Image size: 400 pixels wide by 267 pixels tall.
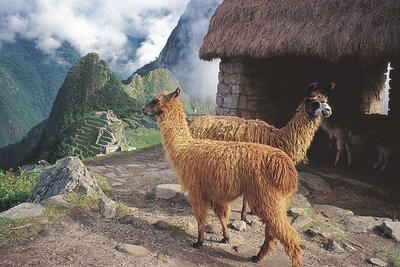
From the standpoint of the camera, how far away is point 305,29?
291 inches

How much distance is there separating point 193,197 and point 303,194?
11.1 ft

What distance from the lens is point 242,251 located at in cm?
399

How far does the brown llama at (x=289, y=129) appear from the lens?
4855 mm

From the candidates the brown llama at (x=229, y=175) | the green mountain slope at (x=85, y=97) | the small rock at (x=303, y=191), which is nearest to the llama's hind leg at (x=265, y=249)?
the brown llama at (x=229, y=175)

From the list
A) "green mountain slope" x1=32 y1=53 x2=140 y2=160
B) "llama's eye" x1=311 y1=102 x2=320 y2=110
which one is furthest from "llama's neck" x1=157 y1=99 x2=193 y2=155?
"green mountain slope" x1=32 y1=53 x2=140 y2=160

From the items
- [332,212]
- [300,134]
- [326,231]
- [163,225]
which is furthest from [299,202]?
[163,225]

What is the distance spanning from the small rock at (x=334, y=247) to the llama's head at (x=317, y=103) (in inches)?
60.1

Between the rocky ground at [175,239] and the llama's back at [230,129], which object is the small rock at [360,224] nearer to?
the rocky ground at [175,239]

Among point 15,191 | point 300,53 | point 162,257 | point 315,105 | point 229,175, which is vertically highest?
point 300,53

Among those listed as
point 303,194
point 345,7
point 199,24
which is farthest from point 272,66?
point 199,24

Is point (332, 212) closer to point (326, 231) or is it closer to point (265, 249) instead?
point (326, 231)

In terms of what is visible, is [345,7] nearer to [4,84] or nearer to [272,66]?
[272,66]

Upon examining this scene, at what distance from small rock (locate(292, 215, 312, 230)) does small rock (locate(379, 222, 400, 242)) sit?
95 cm

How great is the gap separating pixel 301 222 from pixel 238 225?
88 centimetres
